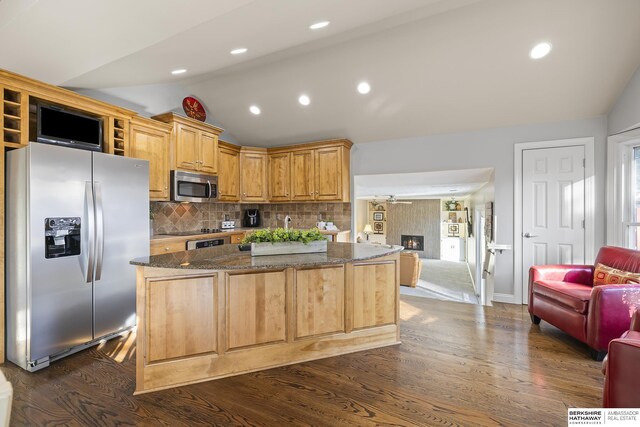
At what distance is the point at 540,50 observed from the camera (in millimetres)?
3205

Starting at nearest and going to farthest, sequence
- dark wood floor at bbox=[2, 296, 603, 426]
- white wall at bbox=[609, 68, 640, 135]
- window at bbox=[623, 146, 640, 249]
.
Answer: dark wood floor at bbox=[2, 296, 603, 426]
white wall at bbox=[609, 68, 640, 135]
window at bbox=[623, 146, 640, 249]

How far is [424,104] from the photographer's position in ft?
13.5

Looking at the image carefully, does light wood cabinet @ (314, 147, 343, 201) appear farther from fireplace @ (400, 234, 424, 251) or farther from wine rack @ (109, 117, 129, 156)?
fireplace @ (400, 234, 424, 251)

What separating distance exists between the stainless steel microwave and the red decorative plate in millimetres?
1017

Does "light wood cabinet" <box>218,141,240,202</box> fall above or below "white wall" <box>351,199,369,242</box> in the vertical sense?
above

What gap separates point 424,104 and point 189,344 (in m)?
3.83

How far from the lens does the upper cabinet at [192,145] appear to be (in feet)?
13.1

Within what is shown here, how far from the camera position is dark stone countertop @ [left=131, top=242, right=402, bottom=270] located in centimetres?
208

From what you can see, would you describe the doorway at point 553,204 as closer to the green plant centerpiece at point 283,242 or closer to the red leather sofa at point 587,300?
the red leather sofa at point 587,300

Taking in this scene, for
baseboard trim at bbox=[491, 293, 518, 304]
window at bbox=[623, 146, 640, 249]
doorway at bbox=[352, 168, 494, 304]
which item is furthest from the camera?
doorway at bbox=[352, 168, 494, 304]

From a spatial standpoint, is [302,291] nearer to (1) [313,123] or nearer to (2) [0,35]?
(2) [0,35]

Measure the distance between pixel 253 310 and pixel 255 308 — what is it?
20 millimetres

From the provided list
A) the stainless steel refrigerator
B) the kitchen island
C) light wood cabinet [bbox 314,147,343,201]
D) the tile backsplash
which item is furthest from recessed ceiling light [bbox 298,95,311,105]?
the kitchen island

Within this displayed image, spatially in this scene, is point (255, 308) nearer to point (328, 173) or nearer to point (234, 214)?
point (328, 173)
